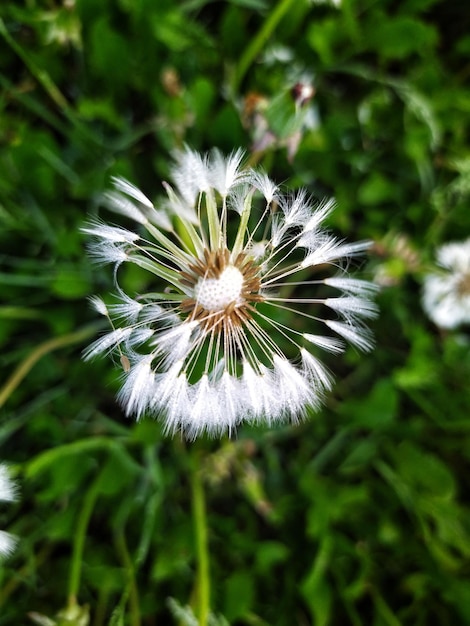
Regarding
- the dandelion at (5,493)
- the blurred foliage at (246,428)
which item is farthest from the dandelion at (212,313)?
the blurred foliage at (246,428)

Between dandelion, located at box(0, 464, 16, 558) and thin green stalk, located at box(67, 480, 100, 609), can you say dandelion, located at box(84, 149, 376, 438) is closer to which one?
dandelion, located at box(0, 464, 16, 558)

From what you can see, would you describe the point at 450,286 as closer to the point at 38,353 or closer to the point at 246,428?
the point at 246,428

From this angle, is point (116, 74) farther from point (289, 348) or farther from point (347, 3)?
point (289, 348)

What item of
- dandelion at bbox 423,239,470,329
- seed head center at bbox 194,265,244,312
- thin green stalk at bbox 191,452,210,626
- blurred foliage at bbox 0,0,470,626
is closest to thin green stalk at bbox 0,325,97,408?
blurred foliage at bbox 0,0,470,626

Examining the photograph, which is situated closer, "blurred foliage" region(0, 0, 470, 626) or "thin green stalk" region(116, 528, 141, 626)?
"thin green stalk" region(116, 528, 141, 626)

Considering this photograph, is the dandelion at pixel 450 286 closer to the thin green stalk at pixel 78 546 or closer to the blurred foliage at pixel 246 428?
the blurred foliage at pixel 246 428

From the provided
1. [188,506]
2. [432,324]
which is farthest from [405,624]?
[432,324]
